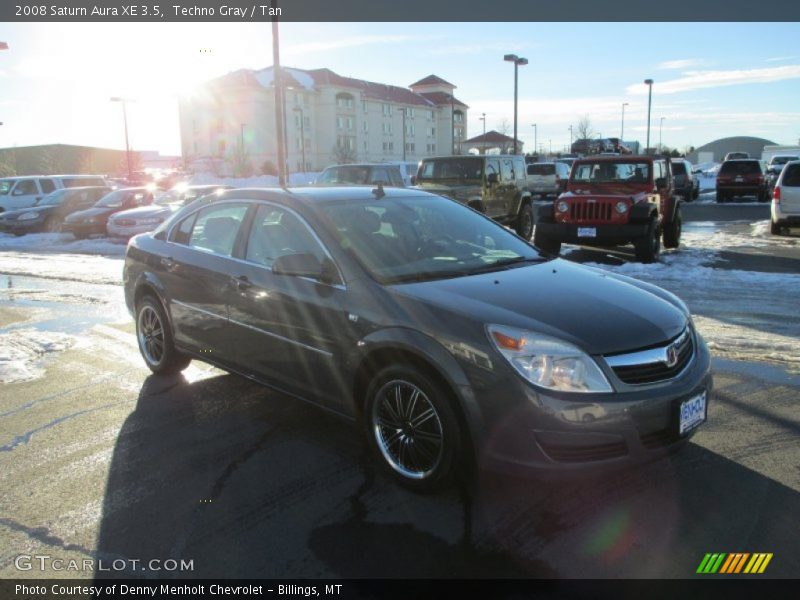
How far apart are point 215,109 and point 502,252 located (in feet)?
263

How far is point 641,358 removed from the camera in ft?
10.6

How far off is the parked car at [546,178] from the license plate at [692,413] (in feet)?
90.1

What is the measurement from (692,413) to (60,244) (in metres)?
18.1

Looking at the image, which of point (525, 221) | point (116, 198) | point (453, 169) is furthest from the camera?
point (116, 198)

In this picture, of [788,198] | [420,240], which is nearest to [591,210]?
[788,198]

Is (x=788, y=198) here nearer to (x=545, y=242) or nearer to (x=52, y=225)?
(x=545, y=242)

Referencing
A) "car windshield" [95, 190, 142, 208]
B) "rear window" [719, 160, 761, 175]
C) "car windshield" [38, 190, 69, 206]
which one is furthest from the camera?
"rear window" [719, 160, 761, 175]

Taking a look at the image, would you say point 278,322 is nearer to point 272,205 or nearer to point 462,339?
point 272,205

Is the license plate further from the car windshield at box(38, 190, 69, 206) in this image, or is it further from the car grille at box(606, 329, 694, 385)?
the car windshield at box(38, 190, 69, 206)

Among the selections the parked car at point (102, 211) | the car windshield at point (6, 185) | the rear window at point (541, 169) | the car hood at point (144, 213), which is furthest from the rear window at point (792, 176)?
the car windshield at point (6, 185)

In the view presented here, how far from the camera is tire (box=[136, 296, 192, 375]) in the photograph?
550 centimetres

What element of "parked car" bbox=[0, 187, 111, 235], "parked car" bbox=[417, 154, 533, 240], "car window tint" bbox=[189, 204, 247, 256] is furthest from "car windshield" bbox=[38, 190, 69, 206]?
"car window tint" bbox=[189, 204, 247, 256]

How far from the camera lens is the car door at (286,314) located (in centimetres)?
388

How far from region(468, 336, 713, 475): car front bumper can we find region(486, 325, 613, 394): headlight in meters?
0.05
